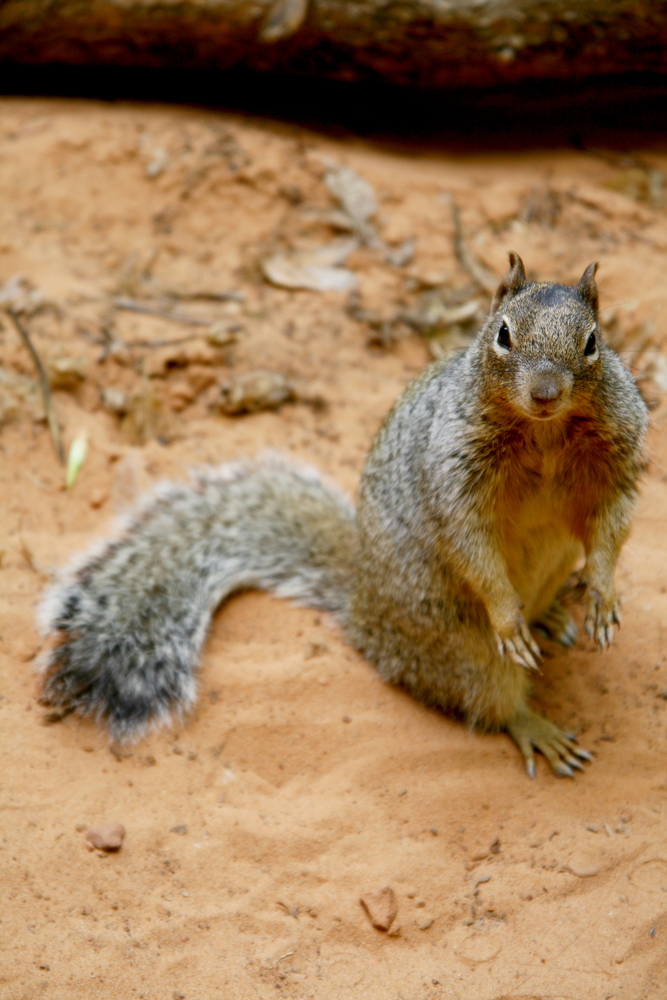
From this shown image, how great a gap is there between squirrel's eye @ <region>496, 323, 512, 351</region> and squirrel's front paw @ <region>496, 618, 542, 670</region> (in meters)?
1.03

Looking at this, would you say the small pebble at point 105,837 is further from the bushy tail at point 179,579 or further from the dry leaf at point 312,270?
the dry leaf at point 312,270

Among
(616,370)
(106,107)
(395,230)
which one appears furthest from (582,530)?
(106,107)

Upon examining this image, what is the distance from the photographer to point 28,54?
562 centimetres

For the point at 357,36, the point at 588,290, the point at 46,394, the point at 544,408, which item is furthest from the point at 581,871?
the point at 357,36

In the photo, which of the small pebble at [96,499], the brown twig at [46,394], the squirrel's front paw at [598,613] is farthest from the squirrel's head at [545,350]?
the brown twig at [46,394]

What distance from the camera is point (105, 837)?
2.99 metres

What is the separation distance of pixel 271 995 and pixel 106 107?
17.5ft

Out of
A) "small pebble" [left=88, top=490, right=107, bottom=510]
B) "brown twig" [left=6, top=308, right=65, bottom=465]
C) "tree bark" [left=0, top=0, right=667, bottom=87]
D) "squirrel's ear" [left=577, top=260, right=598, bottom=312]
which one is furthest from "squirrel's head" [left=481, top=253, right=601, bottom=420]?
"tree bark" [left=0, top=0, right=667, bottom=87]

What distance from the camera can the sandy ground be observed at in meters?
2.82

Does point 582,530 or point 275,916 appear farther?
point 582,530

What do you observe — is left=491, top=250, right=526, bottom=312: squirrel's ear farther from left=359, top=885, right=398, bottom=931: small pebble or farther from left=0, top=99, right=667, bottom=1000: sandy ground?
left=359, top=885, right=398, bottom=931: small pebble

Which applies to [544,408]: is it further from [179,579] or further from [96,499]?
[96,499]

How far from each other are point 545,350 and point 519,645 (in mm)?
1116

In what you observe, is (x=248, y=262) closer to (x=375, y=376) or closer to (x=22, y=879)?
(x=375, y=376)
